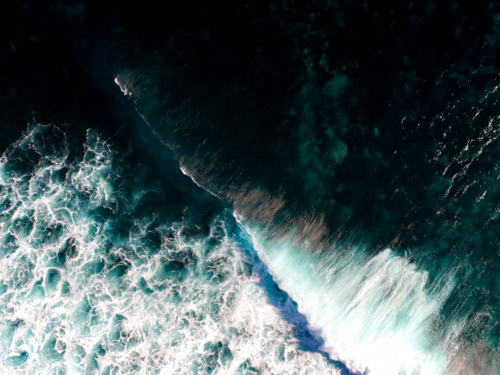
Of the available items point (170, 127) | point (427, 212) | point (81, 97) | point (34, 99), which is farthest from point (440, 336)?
point (34, 99)

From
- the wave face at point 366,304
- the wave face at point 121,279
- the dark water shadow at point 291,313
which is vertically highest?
the wave face at point 366,304

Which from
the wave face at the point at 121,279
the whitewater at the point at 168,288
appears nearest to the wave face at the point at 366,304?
the whitewater at the point at 168,288

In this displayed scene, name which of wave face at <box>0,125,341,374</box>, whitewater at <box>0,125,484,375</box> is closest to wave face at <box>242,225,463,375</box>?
whitewater at <box>0,125,484,375</box>

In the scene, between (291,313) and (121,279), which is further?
(291,313)

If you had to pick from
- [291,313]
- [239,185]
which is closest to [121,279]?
[239,185]

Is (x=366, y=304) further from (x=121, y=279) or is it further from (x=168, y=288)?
(x=121, y=279)

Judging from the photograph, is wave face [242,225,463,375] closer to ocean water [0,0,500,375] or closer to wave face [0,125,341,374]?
ocean water [0,0,500,375]

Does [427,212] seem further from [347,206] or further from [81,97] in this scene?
[81,97]

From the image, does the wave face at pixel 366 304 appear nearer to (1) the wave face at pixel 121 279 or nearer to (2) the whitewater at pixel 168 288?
(2) the whitewater at pixel 168 288
